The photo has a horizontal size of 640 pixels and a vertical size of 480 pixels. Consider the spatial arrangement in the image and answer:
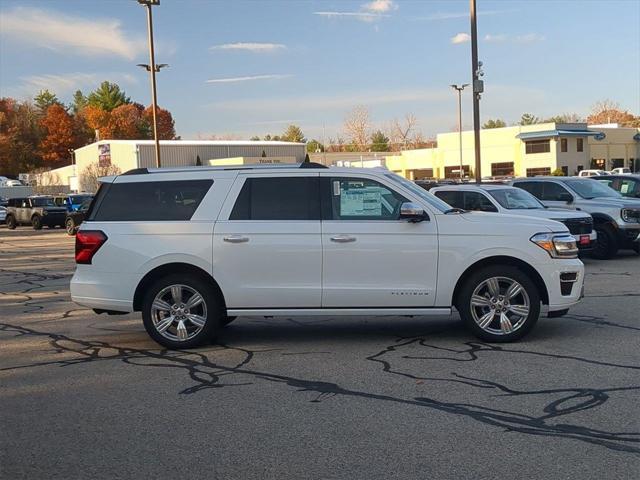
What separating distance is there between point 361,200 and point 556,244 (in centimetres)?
217

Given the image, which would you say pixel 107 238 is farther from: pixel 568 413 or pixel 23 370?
pixel 568 413

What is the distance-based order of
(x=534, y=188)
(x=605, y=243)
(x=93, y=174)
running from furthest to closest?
(x=93, y=174) < (x=534, y=188) < (x=605, y=243)

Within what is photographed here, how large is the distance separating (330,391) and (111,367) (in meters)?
2.48

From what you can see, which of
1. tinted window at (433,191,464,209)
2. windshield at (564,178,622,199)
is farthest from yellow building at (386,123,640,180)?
tinted window at (433,191,464,209)

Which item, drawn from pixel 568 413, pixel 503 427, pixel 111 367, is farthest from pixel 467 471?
pixel 111 367

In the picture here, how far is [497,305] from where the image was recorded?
7.42 m

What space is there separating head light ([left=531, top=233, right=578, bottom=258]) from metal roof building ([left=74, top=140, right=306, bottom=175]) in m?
53.5

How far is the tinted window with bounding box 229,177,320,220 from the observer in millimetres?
7461

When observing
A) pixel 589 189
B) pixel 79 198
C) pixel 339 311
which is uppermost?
pixel 79 198

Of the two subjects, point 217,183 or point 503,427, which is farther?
point 217,183

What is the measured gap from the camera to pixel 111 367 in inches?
276

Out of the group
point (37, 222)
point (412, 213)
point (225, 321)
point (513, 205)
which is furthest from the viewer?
point (37, 222)

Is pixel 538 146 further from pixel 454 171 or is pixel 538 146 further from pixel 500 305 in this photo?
pixel 500 305

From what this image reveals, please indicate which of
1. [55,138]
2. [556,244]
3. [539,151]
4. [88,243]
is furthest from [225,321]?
[55,138]
